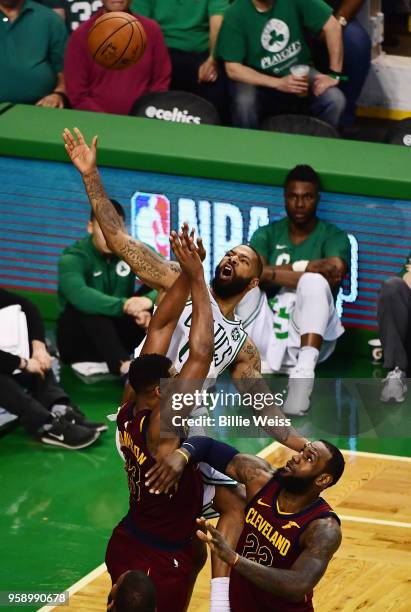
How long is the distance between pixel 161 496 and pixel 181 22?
256 inches

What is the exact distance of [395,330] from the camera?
416 inches

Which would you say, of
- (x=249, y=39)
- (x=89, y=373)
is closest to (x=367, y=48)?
(x=249, y=39)

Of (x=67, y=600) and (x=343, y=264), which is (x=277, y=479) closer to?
(x=67, y=600)

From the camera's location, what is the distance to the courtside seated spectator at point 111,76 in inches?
478

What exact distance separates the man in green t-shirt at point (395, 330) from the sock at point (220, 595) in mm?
3945

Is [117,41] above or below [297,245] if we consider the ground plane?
above

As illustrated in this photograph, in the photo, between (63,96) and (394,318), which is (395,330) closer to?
(394,318)

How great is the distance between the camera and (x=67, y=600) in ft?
26.6

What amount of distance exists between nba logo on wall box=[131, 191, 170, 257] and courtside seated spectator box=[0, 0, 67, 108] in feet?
4.34

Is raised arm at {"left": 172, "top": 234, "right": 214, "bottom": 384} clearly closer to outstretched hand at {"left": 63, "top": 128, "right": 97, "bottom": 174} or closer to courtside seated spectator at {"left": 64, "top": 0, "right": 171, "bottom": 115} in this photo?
outstretched hand at {"left": 63, "top": 128, "right": 97, "bottom": 174}

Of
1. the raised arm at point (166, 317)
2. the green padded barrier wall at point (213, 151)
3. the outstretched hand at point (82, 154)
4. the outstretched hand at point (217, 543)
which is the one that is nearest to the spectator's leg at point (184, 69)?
the green padded barrier wall at point (213, 151)

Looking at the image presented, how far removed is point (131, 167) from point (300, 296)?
1.79m

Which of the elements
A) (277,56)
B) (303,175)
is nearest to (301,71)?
(277,56)

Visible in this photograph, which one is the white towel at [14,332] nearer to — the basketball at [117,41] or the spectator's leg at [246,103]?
the basketball at [117,41]
